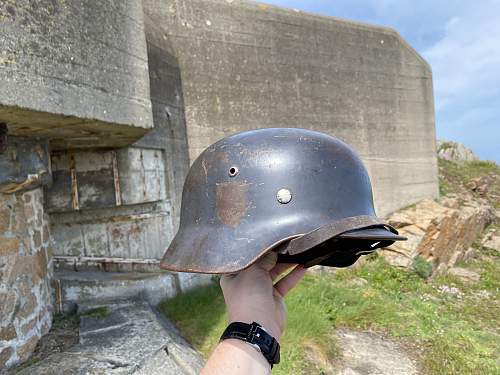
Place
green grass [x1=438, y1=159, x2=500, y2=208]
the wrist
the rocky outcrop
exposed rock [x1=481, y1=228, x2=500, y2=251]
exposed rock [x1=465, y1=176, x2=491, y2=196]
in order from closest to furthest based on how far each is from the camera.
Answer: the wrist, the rocky outcrop, exposed rock [x1=481, y1=228, x2=500, y2=251], green grass [x1=438, y1=159, x2=500, y2=208], exposed rock [x1=465, y1=176, x2=491, y2=196]

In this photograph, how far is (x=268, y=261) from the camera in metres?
1.38

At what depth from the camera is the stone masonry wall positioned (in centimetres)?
230

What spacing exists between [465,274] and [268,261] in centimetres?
656

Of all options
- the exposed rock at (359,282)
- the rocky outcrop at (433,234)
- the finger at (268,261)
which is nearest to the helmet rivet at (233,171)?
the finger at (268,261)

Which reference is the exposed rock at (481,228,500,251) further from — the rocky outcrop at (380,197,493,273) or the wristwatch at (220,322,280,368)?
the wristwatch at (220,322,280,368)

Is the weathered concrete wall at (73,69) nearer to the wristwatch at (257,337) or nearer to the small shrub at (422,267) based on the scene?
the wristwatch at (257,337)

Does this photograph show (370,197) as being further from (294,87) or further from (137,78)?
(294,87)

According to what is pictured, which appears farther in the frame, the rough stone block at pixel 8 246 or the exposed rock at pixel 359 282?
the exposed rock at pixel 359 282

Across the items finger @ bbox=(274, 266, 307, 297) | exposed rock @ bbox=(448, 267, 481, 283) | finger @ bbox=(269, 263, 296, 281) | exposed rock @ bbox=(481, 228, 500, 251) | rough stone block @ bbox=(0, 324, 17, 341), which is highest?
finger @ bbox=(269, 263, 296, 281)

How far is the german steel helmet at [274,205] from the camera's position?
1.33 meters

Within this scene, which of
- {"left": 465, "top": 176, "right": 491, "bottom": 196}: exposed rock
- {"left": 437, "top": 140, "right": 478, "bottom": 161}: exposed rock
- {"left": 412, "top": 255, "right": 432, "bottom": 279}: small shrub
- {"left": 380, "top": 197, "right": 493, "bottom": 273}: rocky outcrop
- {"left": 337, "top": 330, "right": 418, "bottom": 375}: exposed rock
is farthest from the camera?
{"left": 437, "top": 140, "right": 478, "bottom": 161}: exposed rock

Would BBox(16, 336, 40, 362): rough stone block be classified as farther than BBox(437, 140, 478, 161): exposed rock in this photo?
No

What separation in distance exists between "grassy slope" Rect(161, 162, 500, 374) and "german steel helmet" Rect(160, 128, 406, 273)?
5.69 feet

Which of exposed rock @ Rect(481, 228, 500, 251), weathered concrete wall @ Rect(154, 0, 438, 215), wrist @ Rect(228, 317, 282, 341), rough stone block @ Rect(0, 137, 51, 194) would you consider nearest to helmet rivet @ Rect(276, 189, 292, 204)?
wrist @ Rect(228, 317, 282, 341)
